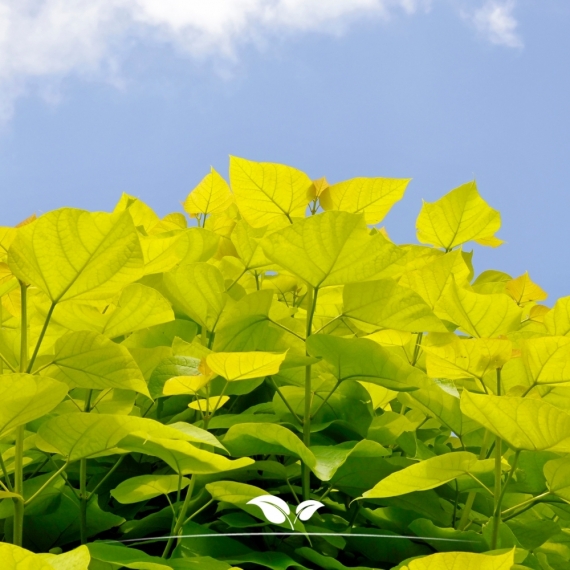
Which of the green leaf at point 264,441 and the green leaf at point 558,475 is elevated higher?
the green leaf at point 558,475

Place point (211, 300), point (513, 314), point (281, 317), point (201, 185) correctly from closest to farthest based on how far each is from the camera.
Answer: point (513, 314), point (211, 300), point (281, 317), point (201, 185)

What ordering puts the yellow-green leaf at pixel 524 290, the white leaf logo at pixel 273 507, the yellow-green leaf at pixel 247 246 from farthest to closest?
the yellow-green leaf at pixel 524 290, the yellow-green leaf at pixel 247 246, the white leaf logo at pixel 273 507

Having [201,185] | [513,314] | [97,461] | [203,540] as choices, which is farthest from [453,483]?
[201,185]

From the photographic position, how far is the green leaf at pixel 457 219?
133 cm

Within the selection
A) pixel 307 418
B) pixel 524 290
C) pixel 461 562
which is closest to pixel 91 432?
pixel 307 418

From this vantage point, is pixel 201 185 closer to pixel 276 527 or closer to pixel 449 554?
pixel 276 527

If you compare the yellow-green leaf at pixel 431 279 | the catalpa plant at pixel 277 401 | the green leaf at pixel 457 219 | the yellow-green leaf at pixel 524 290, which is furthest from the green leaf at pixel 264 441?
the yellow-green leaf at pixel 524 290

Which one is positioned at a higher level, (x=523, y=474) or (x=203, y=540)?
(x=523, y=474)

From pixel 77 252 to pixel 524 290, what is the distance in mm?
1013

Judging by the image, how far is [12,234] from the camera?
36.3 inches

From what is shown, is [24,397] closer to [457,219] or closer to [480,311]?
[480,311]

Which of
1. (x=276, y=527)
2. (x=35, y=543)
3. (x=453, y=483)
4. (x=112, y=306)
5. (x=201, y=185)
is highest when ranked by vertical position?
(x=201, y=185)

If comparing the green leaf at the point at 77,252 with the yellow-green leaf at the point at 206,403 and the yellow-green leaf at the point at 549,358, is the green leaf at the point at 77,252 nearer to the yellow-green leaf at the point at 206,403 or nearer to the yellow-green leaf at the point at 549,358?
the yellow-green leaf at the point at 206,403

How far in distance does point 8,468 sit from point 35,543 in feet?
0.55
